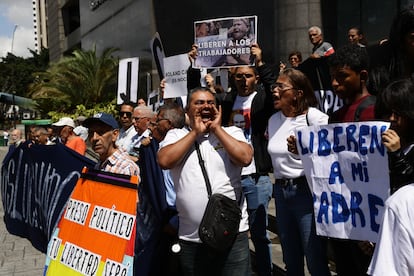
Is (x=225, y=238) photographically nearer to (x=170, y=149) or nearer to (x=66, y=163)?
(x=170, y=149)

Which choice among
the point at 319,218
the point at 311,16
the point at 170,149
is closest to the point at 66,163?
the point at 170,149

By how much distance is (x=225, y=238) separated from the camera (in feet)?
9.42

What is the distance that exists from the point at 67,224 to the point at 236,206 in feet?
5.75

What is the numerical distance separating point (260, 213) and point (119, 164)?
3.98ft

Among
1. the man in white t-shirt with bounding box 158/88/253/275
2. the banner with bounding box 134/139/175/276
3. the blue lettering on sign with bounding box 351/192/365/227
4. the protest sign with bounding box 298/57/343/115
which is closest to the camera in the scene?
the blue lettering on sign with bounding box 351/192/365/227

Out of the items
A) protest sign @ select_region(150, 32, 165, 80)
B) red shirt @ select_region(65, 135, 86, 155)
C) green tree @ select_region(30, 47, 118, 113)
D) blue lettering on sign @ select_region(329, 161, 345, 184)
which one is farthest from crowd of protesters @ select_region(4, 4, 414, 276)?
green tree @ select_region(30, 47, 118, 113)

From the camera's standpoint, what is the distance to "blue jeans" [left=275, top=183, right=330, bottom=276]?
10.4 feet

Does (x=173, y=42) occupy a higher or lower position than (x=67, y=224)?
higher

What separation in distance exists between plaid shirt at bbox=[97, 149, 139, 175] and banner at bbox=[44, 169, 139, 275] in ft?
0.20

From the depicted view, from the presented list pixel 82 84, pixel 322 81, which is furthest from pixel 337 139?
pixel 82 84

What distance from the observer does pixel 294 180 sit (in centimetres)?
325

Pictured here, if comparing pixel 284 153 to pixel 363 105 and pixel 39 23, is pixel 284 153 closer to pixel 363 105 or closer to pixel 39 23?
pixel 363 105

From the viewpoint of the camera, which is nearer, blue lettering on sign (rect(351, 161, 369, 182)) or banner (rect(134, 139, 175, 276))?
blue lettering on sign (rect(351, 161, 369, 182))

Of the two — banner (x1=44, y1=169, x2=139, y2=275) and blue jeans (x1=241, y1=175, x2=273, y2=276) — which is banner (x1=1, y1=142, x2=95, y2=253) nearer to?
banner (x1=44, y1=169, x2=139, y2=275)
